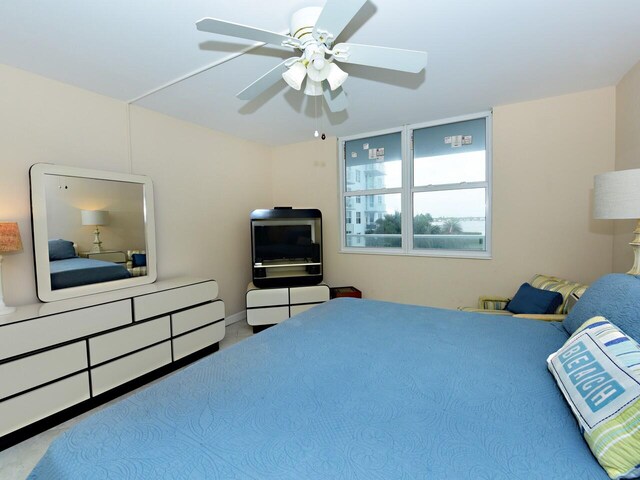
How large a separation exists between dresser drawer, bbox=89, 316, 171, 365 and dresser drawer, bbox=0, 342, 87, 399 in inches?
2.9

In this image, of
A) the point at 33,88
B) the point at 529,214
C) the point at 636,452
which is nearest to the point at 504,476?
the point at 636,452

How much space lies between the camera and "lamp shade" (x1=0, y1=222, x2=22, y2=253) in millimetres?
1896

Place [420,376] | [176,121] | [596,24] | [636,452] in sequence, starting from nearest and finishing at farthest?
1. [636,452]
2. [420,376]
3. [596,24]
4. [176,121]

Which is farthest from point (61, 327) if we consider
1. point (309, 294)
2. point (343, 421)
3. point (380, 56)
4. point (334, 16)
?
point (380, 56)

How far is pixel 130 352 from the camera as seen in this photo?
7.57 ft

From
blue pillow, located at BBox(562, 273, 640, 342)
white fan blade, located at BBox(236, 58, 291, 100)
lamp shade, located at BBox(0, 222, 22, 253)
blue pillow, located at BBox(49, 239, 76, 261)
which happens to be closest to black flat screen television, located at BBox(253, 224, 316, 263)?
blue pillow, located at BBox(49, 239, 76, 261)

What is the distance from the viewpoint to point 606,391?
87cm

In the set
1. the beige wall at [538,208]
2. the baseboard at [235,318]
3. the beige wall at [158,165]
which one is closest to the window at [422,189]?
the beige wall at [538,208]

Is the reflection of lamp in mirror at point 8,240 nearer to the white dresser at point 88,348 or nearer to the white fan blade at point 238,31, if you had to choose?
the white dresser at point 88,348

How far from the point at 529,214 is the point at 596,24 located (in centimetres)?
167

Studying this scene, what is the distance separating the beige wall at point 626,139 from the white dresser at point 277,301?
107 inches

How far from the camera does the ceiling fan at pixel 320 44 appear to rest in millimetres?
1304

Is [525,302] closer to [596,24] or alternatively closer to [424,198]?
[424,198]

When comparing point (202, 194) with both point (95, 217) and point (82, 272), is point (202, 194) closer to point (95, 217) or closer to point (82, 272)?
point (95, 217)
